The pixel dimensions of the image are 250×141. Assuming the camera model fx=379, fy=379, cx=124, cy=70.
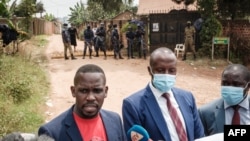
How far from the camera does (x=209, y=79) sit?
11602 millimetres

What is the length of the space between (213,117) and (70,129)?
119cm

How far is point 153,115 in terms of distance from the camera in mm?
2650

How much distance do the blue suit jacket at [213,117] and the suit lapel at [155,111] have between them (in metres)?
0.47

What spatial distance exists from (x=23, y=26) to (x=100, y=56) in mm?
8695

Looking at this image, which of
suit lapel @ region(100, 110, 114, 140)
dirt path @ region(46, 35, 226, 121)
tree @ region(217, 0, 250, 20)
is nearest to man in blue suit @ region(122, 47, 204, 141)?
suit lapel @ region(100, 110, 114, 140)

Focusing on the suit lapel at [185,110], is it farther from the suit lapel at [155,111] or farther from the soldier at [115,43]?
the soldier at [115,43]

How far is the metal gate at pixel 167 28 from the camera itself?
51.2ft

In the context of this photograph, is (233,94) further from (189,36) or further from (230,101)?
(189,36)

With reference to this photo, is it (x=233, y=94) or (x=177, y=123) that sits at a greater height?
(x=233, y=94)

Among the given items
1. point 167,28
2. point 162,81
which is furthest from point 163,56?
point 167,28

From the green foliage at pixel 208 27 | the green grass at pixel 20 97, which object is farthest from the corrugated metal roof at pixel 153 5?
the green grass at pixel 20 97

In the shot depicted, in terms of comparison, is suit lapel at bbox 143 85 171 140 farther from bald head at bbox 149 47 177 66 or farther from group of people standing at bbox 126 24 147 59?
group of people standing at bbox 126 24 147 59

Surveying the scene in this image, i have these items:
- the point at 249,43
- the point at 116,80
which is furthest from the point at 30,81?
the point at 249,43

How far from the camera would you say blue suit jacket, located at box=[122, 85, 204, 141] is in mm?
2613
